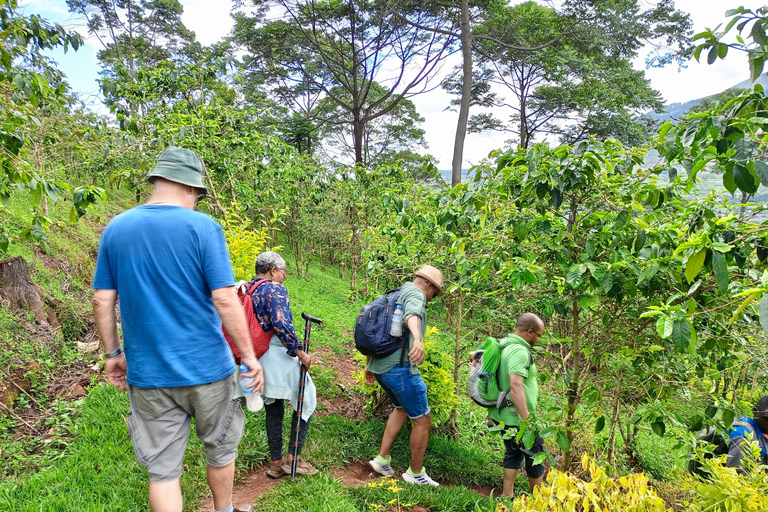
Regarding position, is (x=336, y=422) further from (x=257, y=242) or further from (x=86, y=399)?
(x=86, y=399)

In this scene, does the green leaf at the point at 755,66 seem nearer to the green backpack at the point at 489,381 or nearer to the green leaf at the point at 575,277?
the green leaf at the point at 575,277

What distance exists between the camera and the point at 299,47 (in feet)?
48.6

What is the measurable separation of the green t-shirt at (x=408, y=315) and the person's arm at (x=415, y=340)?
4 cm

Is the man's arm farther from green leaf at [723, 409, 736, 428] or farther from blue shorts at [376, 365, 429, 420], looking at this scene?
green leaf at [723, 409, 736, 428]

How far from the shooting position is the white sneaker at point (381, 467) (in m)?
3.61

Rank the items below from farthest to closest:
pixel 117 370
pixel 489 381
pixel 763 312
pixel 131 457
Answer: pixel 489 381, pixel 131 457, pixel 117 370, pixel 763 312

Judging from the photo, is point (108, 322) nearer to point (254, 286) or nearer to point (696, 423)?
point (254, 286)

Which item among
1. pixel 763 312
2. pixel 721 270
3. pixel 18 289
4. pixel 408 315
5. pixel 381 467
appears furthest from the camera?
pixel 18 289

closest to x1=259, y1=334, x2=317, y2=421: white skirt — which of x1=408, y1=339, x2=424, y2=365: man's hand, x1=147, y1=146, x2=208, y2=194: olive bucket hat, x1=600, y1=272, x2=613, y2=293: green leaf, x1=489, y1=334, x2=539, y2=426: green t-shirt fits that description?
x1=408, y1=339, x2=424, y2=365: man's hand

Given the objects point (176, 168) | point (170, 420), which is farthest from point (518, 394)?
point (176, 168)

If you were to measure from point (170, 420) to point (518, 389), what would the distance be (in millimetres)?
2350

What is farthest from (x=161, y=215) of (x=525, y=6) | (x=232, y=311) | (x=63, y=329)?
(x=525, y=6)

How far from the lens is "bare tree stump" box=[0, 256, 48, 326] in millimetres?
4824

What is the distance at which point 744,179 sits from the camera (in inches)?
57.9
